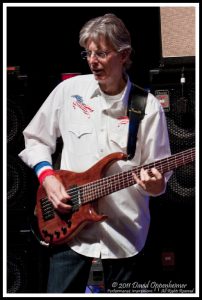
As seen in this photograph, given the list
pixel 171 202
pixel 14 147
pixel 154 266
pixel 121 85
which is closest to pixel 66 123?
pixel 121 85

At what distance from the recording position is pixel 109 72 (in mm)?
2189

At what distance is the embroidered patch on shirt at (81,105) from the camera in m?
2.25

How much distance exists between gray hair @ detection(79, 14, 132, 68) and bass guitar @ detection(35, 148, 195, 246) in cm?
47

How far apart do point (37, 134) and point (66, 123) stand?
146mm

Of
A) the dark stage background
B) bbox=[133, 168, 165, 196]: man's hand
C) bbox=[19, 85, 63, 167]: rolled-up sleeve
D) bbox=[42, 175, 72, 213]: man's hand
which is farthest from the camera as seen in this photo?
the dark stage background

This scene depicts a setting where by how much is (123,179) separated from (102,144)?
7.1 inches

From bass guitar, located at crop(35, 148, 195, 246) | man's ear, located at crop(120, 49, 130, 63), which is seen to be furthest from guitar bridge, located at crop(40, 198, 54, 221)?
man's ear, located at crop(120, 49, 130, 63)

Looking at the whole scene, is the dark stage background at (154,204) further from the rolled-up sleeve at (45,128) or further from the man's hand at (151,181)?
the man's hand at (151,181)

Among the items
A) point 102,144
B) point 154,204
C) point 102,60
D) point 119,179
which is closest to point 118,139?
point 102,144

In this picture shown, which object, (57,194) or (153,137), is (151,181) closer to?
(153,137)

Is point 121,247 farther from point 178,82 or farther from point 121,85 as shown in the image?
point 178,82

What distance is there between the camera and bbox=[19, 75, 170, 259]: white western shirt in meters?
2.13

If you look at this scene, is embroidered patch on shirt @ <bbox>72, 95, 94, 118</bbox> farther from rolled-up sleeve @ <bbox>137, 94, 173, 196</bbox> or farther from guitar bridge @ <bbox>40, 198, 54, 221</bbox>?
guitar bridge @ <bbox>40, 198, 54, 221</bbox>

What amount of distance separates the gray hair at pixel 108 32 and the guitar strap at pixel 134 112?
0.20 metres
